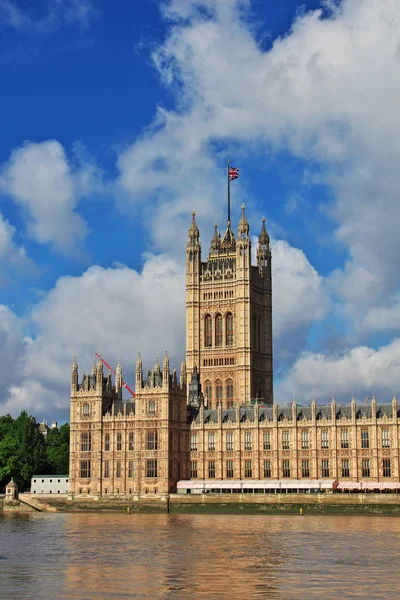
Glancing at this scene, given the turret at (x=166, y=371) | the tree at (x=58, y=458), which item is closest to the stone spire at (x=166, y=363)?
the turret at (x=166, y=371)

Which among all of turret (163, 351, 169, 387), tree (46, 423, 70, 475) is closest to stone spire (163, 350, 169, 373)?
turret (163, 351, 169, 387)

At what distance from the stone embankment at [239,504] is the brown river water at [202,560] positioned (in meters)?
17.3

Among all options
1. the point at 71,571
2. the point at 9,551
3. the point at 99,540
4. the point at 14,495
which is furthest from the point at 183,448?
the point at 71,571

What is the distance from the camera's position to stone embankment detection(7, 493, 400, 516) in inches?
5359

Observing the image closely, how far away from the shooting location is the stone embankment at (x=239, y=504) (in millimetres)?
136125

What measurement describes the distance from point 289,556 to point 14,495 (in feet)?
289

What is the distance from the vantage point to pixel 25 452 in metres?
180

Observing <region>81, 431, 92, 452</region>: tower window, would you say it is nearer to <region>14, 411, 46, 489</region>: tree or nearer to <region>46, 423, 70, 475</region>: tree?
<region>14, 411, 46, 489</region>: tree

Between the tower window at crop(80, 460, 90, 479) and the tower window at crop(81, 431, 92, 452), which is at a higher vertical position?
the tower window at crop(81, 431, 92, 452)

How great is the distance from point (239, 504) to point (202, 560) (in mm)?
68807

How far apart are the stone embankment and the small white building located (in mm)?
8903

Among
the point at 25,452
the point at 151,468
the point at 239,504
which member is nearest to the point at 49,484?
the point at 25,452

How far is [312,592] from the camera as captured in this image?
59875mm

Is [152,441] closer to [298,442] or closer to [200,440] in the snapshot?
[200,440]
